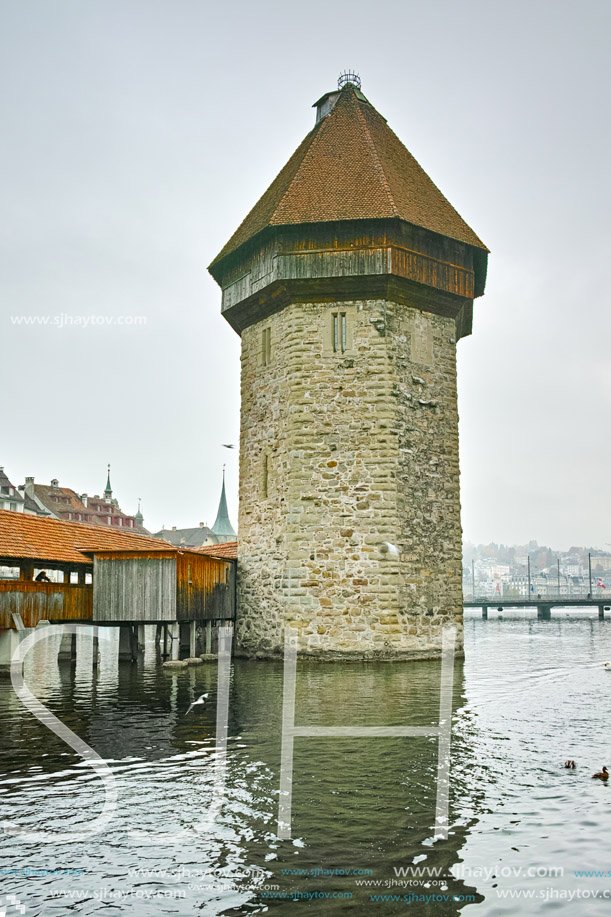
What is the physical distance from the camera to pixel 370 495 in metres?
17.4

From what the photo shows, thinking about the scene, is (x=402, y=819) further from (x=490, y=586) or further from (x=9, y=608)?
(x=490, y=586)

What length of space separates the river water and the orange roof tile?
14.3ft

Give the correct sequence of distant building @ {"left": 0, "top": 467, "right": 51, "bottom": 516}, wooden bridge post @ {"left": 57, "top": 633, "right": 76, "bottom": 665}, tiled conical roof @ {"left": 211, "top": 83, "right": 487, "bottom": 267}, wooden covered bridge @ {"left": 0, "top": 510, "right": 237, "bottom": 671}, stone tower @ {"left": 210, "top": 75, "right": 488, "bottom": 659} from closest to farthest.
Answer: wooden covered bridge @ {"left": 0, "top": 510, "right": 237, "bottom": 671}
stone tower @ {"left": 210, "top": 75, "right": 488, "bottom": 659}
tiled conical roof @ {"left": 211, "top": 83, "right": 487, "bottom": 267}
wooden bridge post @ {"left": 57, "top": 633, "right": 76, "bottom": 665}
distant building @ {"left": 0, "top": 467, "right": 51, "bottom": 516}

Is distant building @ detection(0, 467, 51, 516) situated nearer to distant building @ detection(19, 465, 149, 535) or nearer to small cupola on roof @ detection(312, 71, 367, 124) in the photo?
distant building @ detection(19, 465, 149, 535)

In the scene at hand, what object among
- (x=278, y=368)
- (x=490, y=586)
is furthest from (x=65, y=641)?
(x=490, y=586)

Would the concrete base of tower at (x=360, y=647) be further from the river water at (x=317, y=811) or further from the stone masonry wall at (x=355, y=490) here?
the river water at (x=317, y=811)

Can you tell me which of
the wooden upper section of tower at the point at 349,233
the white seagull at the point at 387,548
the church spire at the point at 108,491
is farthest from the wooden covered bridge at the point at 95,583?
the church spire at the point at 108,491

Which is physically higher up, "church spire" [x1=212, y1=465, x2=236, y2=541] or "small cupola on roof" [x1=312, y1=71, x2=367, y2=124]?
"small cupola on roof" [x1=312, y1=71, x2=367, y2=124]

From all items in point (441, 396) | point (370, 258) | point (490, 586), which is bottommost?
point (490, 586)

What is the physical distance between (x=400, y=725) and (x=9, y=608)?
8.44m

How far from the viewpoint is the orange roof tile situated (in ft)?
51.3

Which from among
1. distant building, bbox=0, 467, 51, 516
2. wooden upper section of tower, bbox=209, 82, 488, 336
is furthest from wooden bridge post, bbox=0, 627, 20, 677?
distant building, bbox=0, 467, 51, 516

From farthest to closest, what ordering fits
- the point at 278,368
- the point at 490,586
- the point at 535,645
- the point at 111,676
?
the point at 490,586
the point at 535,645
the point at 278,368
the point at 111,676

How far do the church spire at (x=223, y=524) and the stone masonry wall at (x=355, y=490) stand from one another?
67.7m
